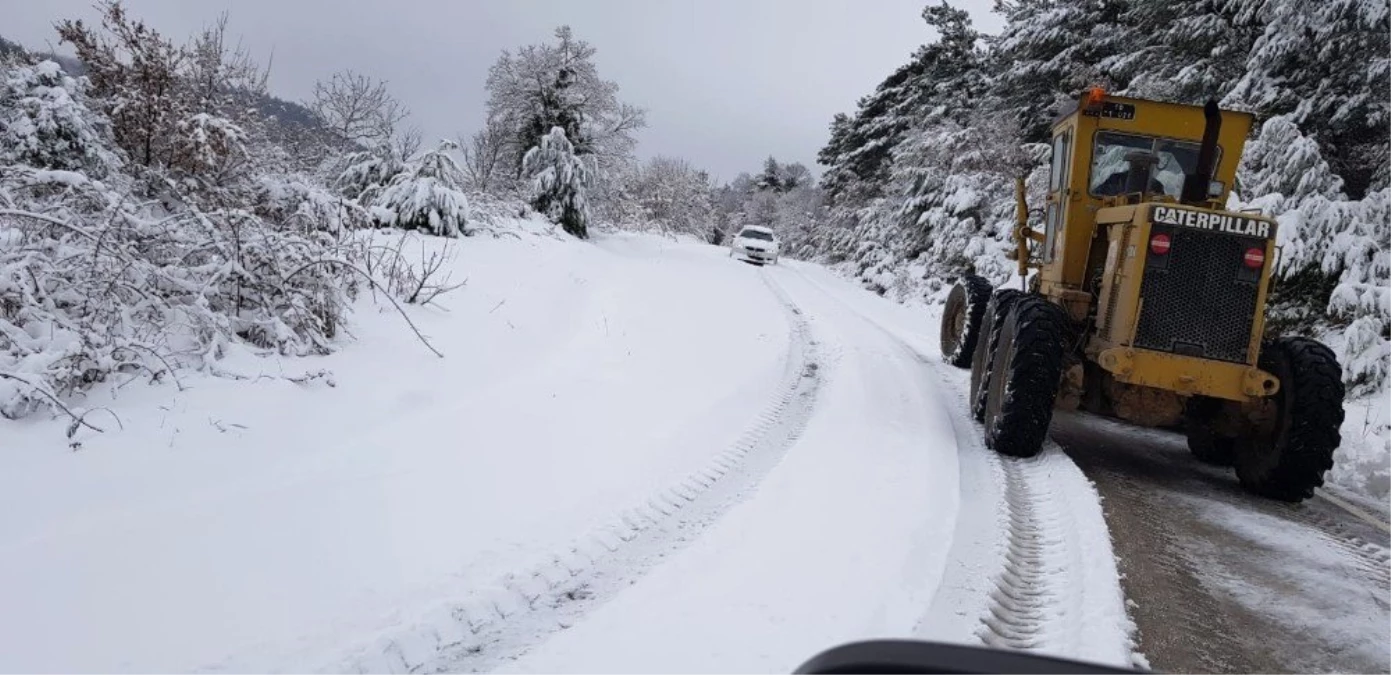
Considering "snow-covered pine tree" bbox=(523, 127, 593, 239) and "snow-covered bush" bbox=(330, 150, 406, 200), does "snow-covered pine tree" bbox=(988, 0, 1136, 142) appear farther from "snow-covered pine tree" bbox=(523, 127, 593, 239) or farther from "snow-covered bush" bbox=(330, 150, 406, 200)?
"snow-covered bush" bbox=(330, 150, 406, 200)

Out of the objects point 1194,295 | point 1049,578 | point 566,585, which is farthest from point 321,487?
point 1194,295

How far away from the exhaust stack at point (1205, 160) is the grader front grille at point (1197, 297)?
1.97ft

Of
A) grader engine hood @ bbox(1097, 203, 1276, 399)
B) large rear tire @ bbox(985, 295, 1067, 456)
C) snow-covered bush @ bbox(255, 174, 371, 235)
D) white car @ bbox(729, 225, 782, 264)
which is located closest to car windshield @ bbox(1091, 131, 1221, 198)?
grader engine hood @ bbox(1097, 203, 1276, 399)

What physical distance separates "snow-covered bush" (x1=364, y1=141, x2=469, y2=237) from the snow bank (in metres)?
7.06

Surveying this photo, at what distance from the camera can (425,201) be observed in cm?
1345

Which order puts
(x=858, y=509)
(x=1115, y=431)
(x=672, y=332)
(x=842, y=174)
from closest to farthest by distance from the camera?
(x=858, y=509) < (x=1115, y=431) < (x=672, y=332) < (x=842, y=174)

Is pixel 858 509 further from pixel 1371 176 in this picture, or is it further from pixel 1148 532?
pixel 1371 176

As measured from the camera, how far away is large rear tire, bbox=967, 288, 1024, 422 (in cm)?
625

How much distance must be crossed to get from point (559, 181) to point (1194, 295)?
20533 mm

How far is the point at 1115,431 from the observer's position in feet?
23.3

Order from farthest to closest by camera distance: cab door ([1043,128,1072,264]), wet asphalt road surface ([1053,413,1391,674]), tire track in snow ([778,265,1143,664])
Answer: cab door ([1043,128,1072,264])
wet asphalt road surface ([1053,413,1391,674])
tire track in snow ([778,265,1143,664])

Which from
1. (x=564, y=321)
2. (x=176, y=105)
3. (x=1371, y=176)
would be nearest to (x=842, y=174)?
(x=1371, y=176)

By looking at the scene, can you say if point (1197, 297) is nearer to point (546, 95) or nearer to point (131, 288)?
point (131, 288)

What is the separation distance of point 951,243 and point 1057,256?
11830mm
